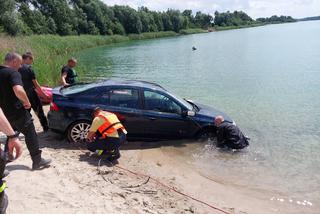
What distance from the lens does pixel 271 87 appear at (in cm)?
2152

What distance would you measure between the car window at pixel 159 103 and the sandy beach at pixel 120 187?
3.77 feet

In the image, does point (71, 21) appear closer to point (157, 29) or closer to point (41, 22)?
point (41, 22)

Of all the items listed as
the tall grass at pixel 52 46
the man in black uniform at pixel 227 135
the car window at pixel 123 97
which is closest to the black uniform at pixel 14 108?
the car window at pixel 123 97

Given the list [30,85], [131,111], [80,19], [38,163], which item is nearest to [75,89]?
[30,85]

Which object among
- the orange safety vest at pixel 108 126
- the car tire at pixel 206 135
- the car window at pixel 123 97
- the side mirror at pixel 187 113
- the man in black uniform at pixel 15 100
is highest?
the man in black uniform at pixel 15 100

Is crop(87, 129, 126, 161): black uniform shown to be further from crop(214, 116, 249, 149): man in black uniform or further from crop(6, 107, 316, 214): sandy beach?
crop(214, 116, 249, 149): man in black uniform

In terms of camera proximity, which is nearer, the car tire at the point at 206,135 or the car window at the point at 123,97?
the car window at the point at 123,97

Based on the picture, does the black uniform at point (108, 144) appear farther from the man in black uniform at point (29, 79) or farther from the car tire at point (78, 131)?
the man in black uniform at point (29, 79)

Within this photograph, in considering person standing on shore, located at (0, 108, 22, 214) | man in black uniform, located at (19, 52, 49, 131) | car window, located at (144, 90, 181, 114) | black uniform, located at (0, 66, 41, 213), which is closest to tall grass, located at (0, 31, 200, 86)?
man in black uniform, located at (19, 52, 49, 131)

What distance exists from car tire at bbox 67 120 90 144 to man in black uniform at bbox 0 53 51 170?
7.97 feet

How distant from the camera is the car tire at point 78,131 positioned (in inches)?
367

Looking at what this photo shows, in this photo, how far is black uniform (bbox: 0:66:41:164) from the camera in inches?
239

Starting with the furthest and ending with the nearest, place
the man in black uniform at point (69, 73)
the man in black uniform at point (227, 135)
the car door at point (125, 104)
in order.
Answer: the man in black uniform at point (69, 73) → the man in black uniform at point (227, 135) → the car door at point (125, 104)

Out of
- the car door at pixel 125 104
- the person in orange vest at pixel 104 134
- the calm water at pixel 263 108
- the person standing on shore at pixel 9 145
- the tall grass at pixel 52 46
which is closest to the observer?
the person standing on shore at pixel 9 145
